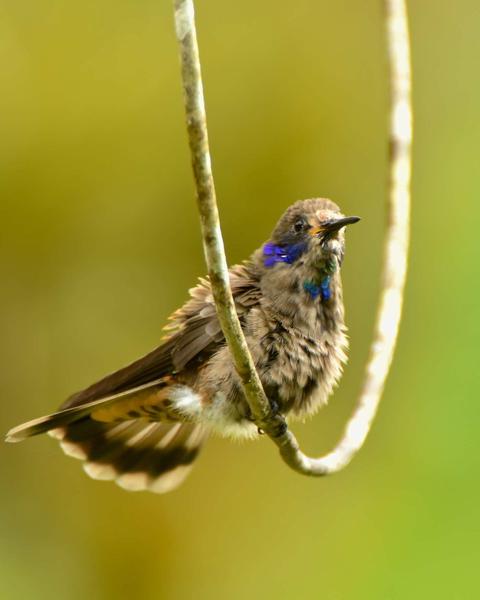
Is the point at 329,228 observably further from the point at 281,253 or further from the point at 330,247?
the point at 281,253

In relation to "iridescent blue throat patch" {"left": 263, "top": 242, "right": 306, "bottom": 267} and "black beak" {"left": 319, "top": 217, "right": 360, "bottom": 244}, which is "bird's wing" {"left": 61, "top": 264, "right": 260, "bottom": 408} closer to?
"iridescent blue throat patch" {"left": 263, "top": 242, "right": 306, "bottom": 267}

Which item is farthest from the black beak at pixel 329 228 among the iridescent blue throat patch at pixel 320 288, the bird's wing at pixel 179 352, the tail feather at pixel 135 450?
the tail feather at pixel 135 450

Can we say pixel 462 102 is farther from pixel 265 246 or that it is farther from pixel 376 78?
pixel 265 246

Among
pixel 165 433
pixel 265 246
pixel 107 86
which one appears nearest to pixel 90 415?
pixel 165 433

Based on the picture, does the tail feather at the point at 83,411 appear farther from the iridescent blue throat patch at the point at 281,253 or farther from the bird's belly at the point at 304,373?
the iridescent blue throat patch at the point at 281,253

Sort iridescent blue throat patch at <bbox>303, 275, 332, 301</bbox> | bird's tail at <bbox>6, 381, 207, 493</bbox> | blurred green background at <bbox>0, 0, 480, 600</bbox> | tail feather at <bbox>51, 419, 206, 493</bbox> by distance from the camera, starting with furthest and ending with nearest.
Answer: blurred green background at <bbox>0, 0, 480, 600</bbox>
tail feather at <bbox>51, 419, 206, 493</bbox>
bird's tail at <bbox>6, 381, 207, 493</bbox>
iridescent blue throat patch at <bbox>303, 275, 332, 301</bbox>

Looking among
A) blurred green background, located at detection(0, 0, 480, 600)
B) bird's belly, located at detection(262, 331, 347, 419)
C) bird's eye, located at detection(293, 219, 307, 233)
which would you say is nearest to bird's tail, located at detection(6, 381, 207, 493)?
bird's belly, located at detection(262, 331, 347, 419)

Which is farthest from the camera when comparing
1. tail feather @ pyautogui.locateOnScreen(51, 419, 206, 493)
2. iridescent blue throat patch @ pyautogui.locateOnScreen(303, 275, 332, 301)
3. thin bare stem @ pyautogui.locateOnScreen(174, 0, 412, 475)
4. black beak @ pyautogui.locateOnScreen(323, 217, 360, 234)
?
tail feather @ pyautogui.locateOnScreen(51, 419, 206, 493)
